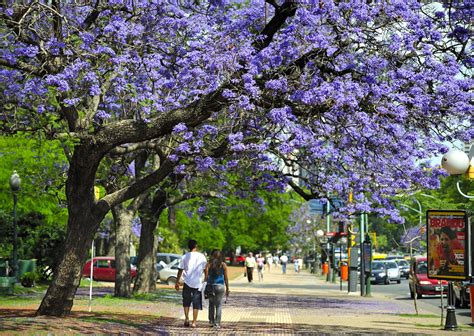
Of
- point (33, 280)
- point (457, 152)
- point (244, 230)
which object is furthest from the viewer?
point (244, 230)

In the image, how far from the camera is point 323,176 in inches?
900

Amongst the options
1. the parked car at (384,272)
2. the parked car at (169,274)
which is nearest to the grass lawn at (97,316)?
the parked car at (169,274)

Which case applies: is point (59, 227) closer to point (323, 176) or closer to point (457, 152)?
point (323, 176)

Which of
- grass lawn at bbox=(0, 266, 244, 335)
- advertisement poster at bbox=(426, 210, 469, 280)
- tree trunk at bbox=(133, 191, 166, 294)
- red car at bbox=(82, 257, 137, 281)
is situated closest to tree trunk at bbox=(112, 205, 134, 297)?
grass lawn at bbox=(0, 266, 244, 335)

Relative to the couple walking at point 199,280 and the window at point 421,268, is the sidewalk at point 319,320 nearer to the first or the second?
the couple walking at point 199,280

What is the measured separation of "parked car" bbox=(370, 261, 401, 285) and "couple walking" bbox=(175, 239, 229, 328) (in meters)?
39.1

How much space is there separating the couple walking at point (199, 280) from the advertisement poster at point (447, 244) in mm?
4404

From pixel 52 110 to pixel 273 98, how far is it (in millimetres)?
7169

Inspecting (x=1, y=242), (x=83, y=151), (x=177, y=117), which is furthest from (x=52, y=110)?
(x=1, y=242)

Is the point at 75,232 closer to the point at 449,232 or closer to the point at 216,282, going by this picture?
the point at 216,282

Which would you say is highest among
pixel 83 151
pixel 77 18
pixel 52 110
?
pixel 77 18

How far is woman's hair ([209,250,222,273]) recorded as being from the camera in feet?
63.7

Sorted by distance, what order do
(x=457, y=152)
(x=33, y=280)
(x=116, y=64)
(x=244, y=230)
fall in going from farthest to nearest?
(x=244, y=230) → (x=33, y=280) → (x=457, y=152) → (x=116, y=64)

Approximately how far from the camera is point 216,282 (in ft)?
63.6
